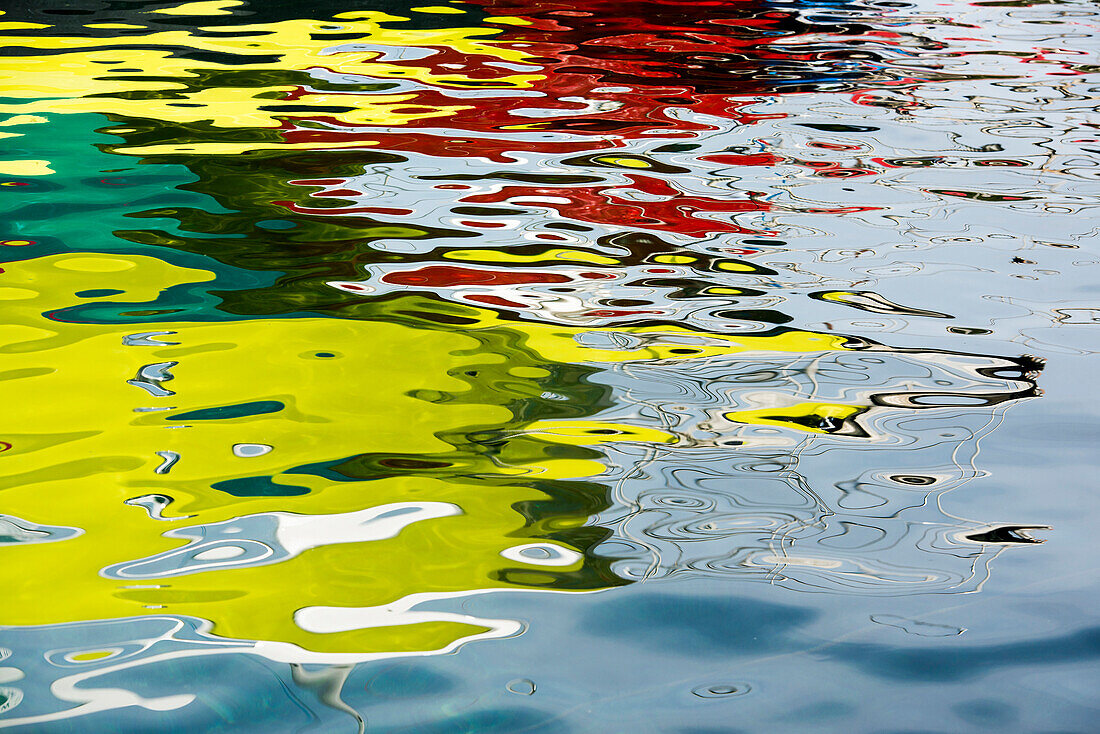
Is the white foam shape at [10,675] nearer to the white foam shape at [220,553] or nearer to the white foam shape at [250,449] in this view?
the white foam shape at [220,553]

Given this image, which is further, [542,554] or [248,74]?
[248,74]

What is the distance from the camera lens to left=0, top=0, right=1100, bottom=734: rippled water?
1021 mm

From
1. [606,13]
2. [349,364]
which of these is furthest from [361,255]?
[606,13]

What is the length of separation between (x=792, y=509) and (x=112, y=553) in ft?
2.95

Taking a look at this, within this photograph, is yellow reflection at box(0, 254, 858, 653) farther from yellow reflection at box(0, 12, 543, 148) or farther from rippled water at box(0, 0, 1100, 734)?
yellow reflection at box(0, 12, 543, 148)

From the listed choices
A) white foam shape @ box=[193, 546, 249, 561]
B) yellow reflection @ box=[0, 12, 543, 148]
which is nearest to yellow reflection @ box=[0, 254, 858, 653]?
white foam shape @ box=[193, 546, 249, 561]

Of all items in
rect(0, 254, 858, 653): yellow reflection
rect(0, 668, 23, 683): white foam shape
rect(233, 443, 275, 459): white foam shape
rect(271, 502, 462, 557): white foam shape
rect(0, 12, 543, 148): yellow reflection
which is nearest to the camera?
rect(0, 668, 23, 683): white foam shape

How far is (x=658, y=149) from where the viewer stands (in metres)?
2.98

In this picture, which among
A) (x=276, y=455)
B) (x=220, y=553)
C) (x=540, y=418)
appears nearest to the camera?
(x=220, y=553)

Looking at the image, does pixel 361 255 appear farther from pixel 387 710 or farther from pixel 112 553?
pixel 387 710

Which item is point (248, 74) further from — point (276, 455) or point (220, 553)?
point (220, 553)

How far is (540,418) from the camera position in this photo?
154 centimetres

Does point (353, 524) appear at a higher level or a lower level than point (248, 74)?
lower

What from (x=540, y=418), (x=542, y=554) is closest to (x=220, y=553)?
(x=542, y=554)
